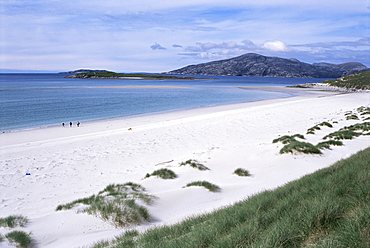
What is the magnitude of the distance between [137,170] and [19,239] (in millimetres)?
6761

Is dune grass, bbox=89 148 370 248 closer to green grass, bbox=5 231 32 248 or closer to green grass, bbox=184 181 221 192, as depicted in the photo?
green grass, bbox=5 231 32 248

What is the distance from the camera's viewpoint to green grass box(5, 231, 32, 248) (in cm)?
535

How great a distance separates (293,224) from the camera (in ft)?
11.9

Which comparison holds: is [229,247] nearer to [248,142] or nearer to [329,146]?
[329,146]

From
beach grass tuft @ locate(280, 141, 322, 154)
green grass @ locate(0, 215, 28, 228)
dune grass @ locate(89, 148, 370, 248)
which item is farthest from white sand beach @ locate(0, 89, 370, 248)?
dune grass @ locate(89, 148, 370, 248)

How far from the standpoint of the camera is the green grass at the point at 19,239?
17.5 ft

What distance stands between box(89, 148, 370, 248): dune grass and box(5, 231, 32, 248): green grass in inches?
68.9

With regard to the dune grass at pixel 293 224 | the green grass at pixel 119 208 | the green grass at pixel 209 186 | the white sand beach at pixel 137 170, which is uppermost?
the dune grass at pixel 293 224

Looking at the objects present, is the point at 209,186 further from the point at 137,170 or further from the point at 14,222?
the point at 14,222

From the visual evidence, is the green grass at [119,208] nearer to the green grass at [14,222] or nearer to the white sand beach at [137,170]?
the white sand beach at [137,170]

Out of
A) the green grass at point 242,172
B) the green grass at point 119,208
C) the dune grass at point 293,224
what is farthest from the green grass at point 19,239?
the green grass at point 242,172

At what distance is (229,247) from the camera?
342 cm

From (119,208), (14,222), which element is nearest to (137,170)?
(119,208)

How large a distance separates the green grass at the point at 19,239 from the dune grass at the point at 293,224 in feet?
5.74
